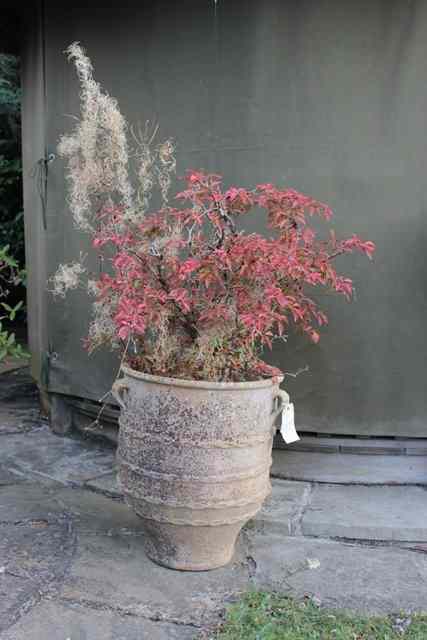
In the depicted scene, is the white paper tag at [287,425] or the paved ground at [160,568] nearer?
the paved ground at [160,568]

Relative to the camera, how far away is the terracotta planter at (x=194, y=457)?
268 centimetres

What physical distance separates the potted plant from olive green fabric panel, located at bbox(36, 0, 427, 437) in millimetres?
714

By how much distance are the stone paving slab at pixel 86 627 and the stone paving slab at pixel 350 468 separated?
4.84 ft

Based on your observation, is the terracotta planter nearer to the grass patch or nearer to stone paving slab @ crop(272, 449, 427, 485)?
the grass patch

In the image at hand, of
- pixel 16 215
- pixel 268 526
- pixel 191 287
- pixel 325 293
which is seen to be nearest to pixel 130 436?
pixel 191 287

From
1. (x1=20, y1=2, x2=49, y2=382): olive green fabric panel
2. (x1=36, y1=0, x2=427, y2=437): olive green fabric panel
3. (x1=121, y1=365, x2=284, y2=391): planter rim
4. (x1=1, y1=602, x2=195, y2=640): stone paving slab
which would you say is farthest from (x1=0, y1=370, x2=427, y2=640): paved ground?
(x1=20, y1=2, x2=49, y2=382): olive green fabric panel

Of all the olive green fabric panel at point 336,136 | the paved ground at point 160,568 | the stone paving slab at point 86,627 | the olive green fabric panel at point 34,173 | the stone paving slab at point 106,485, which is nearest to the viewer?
the stone paving slab at point 86,627

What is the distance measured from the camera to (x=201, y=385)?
2658 millimetres

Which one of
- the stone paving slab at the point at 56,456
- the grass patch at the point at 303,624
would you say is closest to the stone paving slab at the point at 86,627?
the grass patch at the point at 303,624

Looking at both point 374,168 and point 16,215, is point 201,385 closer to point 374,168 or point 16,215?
point 374,168

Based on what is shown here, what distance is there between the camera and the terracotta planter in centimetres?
268

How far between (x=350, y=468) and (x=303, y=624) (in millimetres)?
1401

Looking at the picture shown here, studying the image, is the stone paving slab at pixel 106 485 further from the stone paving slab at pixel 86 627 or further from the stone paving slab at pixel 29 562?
the stone paving slab at pixel 86 627

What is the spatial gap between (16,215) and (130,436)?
6637 mm
